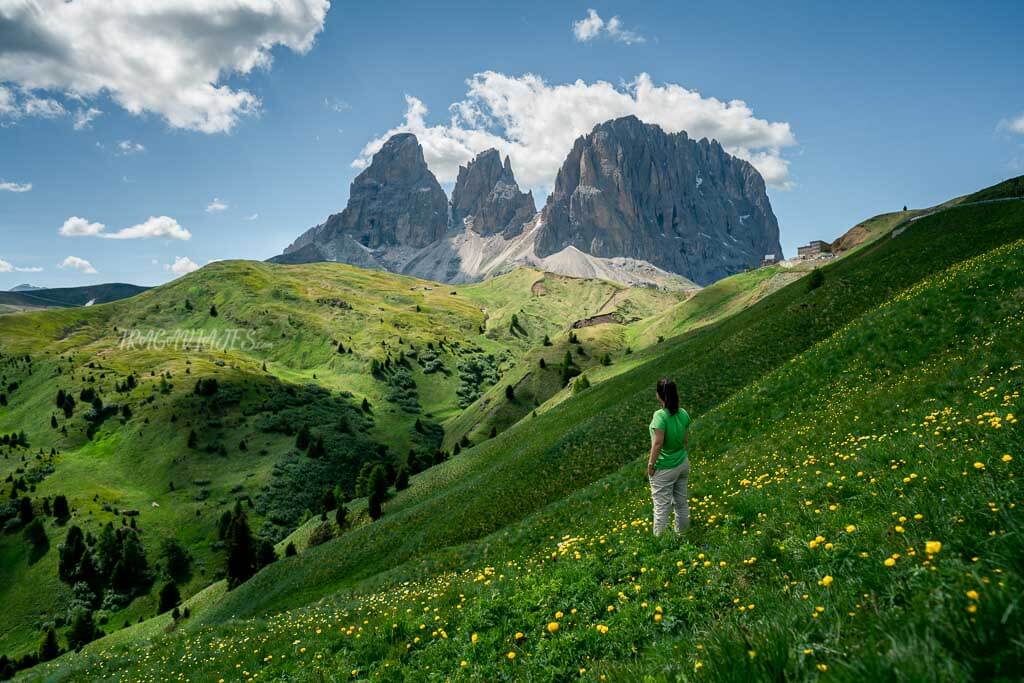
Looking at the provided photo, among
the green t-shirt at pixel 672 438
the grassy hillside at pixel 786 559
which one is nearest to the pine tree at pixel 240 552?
the grassy hillside at pixel 786 559

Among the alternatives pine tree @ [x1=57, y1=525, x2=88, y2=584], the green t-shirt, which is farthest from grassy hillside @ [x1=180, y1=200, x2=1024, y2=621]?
pine tree @ [x1=57, y1=525, x2=88, y2=584]

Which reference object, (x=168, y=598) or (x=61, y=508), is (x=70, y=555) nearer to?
(x=61, y=508)

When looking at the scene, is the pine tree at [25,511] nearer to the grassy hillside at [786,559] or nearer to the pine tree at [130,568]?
the pine tree at [130,568]

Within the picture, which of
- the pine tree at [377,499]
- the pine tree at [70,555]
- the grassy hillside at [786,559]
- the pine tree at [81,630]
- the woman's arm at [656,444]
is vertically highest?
the woman's arm at [656,444]

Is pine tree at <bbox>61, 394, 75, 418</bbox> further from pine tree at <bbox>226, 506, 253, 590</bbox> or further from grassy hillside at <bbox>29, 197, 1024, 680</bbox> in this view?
grassy hillside at <bbox>29, 197, 1024, 680</bbox>

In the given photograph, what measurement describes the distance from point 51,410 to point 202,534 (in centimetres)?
12180

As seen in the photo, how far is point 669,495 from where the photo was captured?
12.5m

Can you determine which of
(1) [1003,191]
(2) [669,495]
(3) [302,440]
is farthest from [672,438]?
(3) [302,440]

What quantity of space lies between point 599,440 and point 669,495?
28540 millimetres

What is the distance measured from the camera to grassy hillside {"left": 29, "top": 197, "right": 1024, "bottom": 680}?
4188 mm

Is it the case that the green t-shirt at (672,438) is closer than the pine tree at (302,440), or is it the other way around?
the green t-shirt at (672,438)

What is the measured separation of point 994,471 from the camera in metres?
7.74

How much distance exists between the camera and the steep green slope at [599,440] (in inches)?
1487

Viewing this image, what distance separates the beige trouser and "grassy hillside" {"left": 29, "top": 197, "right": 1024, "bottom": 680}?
1.59 ft
